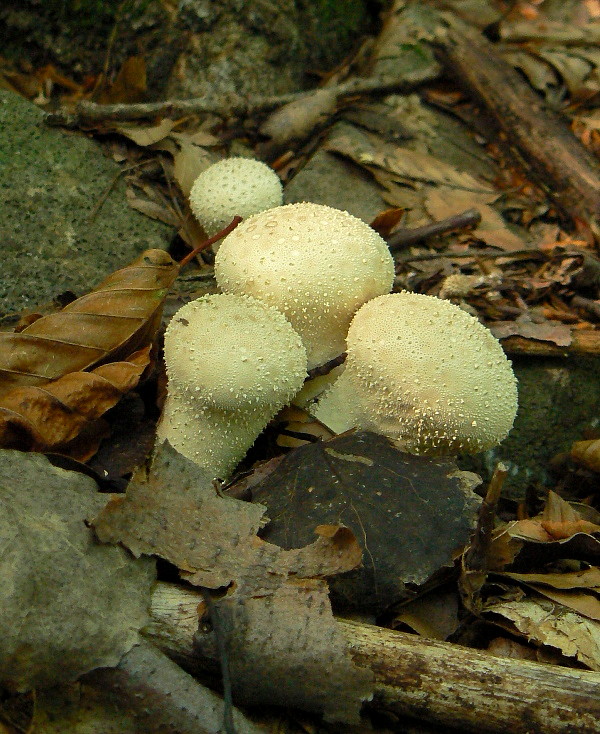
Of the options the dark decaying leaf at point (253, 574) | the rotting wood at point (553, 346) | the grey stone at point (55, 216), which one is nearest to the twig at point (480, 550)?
the dark decaying leaf at point (253, 574)

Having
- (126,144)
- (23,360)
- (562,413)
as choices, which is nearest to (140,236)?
(126,144)

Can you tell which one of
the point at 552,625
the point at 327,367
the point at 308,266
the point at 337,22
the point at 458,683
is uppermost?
the point at 337,22

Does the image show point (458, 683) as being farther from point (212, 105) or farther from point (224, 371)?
point (212, 105)

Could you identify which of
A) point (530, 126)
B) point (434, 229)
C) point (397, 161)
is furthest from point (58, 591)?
point (530, 126)

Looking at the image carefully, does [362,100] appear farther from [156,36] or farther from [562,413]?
[562,413]

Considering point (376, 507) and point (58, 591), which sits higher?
point (58, 591)

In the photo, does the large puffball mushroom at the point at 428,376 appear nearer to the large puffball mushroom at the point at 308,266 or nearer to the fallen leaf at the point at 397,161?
the large puffball mushroom at the point at 308,266

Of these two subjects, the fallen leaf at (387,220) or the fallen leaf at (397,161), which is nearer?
the fallen leaf at (387,220)
